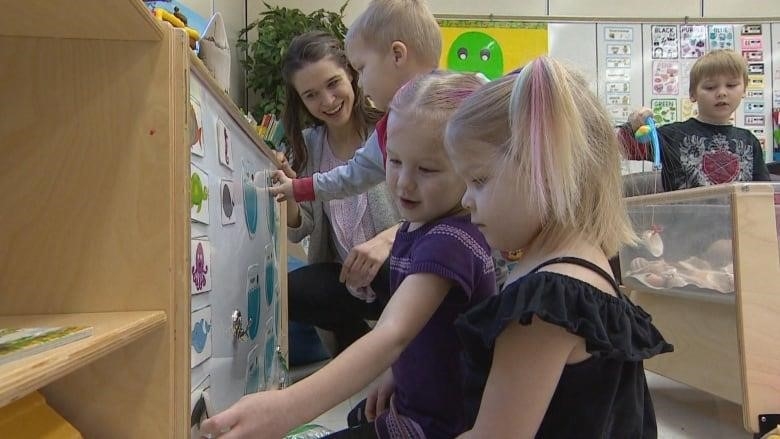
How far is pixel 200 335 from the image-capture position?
2.12 feet

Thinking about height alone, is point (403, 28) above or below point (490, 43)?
below

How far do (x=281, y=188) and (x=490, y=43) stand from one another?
6.61ft

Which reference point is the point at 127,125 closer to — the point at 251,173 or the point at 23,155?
the point at 23,155

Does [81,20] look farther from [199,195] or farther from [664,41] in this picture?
[664,41]

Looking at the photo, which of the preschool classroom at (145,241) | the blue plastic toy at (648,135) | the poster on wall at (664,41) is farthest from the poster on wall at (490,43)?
the preschool classroom at (145,241)

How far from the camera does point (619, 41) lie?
301cm

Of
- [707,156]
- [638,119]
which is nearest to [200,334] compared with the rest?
[638,119]

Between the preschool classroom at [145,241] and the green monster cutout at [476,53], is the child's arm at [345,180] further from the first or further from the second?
the green monster cutout at [476,53]

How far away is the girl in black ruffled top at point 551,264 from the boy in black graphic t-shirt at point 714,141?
138cm

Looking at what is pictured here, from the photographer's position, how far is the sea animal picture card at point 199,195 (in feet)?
2.02

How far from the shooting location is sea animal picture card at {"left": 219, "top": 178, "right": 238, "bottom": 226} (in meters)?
0.76

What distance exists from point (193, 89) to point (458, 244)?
0.34 m

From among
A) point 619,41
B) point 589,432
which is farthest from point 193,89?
point 619,41

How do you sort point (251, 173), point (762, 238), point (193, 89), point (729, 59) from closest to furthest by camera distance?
point (193, 89), point (251, 173), point (762, 238), point (729, 59)
